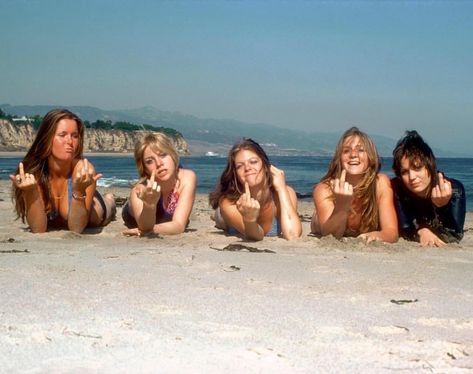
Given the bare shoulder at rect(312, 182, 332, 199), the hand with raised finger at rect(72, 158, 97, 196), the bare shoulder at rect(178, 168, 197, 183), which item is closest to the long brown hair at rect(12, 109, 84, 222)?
the hand with raised finger at rect(72, 158, 97, 196)

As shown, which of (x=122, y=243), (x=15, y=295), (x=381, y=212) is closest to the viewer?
(x=15, y=295)

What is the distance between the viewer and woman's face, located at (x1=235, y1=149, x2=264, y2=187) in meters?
5.00

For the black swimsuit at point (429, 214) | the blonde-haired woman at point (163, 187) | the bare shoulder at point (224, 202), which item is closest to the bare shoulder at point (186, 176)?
the blonde-haired woman at point (163, 187)

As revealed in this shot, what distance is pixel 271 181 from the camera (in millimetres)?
5172

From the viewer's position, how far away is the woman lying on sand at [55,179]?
5.05 meters

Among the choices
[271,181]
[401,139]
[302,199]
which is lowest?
[302,199]

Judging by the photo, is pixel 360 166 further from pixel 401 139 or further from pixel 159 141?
pixel 159 141

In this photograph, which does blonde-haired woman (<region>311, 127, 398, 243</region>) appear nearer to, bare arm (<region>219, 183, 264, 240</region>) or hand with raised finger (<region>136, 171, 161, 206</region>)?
bare arm (<region>219, 183, 264, 240</region>)

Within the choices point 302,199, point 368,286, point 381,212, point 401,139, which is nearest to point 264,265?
point 368,286

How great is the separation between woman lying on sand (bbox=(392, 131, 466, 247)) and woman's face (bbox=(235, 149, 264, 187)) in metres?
1.20

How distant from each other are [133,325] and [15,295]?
0.70m

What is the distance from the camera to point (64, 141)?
16.9 feet

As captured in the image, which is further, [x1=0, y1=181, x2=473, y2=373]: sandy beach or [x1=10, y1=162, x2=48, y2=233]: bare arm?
[x1=10, y1=162, x2=48, y2=233]: bare arm

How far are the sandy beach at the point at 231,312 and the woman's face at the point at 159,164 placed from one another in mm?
1356
